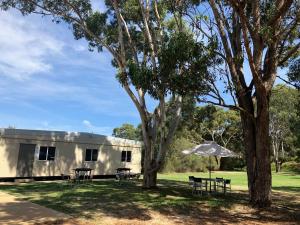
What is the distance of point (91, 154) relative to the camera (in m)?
22.7

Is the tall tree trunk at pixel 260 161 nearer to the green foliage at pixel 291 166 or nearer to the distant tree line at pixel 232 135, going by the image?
the distant tree line at pixel 232 135

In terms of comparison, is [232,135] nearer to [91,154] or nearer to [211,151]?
[91,154]

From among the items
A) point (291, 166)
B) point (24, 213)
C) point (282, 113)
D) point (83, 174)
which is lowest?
point (24, 213)

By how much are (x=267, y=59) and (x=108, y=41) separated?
9.29 metres

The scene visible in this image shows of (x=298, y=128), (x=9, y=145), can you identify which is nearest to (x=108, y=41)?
(x=9, y=145)

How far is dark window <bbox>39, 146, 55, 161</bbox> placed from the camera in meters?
20.2

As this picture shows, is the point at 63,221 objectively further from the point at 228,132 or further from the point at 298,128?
the point at 228,132

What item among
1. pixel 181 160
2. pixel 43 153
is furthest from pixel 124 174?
pixel 181 160

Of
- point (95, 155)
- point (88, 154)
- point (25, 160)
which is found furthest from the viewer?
point (95, 155)

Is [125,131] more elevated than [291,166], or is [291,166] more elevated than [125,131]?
[125,131]

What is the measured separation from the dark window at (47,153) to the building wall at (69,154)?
176mm

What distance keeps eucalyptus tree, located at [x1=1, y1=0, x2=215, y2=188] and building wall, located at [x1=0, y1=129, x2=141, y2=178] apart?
5.60m

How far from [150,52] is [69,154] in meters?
9.27

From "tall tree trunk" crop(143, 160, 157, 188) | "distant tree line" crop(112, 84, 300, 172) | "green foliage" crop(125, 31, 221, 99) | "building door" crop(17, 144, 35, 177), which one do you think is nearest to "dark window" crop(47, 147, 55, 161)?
"building door" crop(17, 144, 35, 177)
